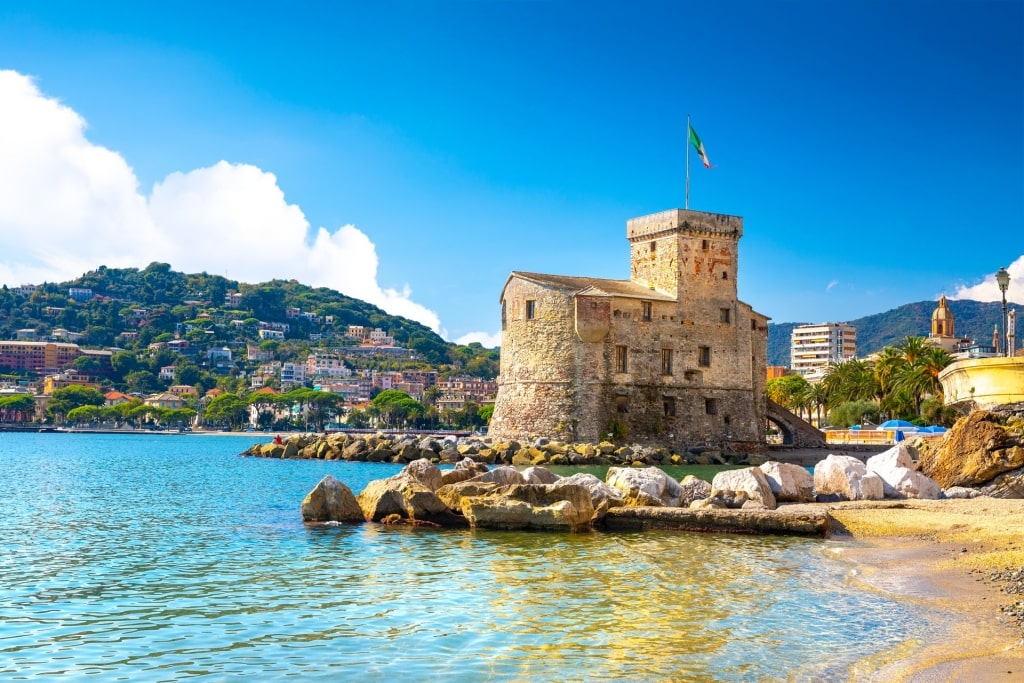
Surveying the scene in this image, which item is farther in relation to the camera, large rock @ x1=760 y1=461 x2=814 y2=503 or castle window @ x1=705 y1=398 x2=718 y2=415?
castle window @ x1=705 y1=398 x2=718 y2=415

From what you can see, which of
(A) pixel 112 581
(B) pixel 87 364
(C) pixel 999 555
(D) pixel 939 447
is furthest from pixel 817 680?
(B) pixel 87 364

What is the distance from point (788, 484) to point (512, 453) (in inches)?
915

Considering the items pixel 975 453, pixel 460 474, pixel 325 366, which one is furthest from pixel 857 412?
pixel 325 366

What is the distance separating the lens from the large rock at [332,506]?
17328mm

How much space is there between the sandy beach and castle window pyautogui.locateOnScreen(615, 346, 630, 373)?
26949mm

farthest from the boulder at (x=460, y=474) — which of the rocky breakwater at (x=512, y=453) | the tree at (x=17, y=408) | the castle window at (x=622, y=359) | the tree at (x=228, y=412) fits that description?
the tree at (x=17, y=408)

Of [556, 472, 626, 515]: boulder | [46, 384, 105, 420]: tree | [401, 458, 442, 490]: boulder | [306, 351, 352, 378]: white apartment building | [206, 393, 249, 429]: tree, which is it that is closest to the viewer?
[556, 472, 626, 515]: boulder

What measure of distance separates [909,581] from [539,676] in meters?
5.43

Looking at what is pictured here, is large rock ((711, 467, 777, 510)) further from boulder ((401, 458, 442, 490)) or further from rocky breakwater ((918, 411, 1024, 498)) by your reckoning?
boulder ((401, 458, 442, 490))

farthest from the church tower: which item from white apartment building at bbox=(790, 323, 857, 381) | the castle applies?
the castle

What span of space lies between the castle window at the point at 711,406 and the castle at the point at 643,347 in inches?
1.8

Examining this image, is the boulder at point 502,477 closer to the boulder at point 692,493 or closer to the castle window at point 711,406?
the boulder at point 692,493

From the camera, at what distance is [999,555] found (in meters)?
11.7

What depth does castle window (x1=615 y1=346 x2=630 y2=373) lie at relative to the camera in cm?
4431
